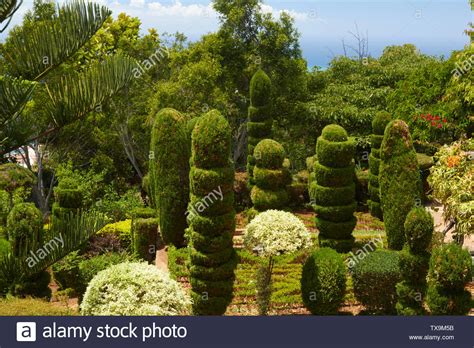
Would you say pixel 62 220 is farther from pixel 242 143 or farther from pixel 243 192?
pixel 242 143

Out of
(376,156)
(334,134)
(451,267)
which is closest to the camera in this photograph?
(451,267)

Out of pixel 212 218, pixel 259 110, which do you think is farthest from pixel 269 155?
pixel 212 218

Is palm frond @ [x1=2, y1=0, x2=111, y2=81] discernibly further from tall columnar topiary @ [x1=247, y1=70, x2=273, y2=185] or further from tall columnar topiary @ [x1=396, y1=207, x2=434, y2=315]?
tall columnar topiary @ [x1=247, y1=70, x2=273, y2=185]

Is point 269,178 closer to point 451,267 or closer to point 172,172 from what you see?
point 172,172

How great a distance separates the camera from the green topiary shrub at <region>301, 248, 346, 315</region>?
13.4 m

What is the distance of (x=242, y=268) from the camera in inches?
688

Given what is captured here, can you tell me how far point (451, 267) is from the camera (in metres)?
11.2

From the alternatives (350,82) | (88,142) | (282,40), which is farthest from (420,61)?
(88,142)

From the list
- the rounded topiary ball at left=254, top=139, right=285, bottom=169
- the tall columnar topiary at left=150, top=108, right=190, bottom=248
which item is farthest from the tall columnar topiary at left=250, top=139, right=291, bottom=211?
the tall columnar topiary at left=150, top=108, right=190, bottom=248

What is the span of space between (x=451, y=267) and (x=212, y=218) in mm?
5781

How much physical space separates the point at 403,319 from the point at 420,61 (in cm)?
2913

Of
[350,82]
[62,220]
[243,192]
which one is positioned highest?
[350,82]

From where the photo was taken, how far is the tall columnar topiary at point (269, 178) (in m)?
21.7

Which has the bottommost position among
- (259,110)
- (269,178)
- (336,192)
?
(336,192)
